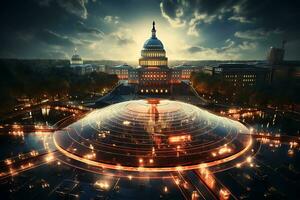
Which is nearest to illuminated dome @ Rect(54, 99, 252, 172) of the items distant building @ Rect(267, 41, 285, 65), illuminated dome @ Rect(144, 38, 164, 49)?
illuminated dome @ Rect(144, 38, 164, 49)

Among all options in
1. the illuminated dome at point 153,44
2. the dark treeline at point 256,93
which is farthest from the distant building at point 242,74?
the illuminated dome at point 153,44

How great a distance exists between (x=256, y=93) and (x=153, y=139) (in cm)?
5241

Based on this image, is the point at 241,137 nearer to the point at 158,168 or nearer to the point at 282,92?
the point at 158,168

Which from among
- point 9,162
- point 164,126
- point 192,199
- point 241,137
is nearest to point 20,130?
point 9,162

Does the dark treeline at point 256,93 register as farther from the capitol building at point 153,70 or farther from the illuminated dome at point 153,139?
the illuminated dome at point 153,139

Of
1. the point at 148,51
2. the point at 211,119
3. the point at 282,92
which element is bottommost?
the point at 211,119

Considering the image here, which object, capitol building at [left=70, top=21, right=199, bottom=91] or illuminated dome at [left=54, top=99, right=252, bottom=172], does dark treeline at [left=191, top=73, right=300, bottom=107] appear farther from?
illuminated dome at [left=54, top=99, right=252, bottom=172]

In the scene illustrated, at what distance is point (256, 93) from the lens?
71.3 m

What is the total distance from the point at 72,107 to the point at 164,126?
136 ft

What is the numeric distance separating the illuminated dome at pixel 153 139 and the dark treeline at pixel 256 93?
97.5 ft

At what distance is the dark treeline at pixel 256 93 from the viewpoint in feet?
220

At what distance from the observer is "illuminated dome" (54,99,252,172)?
3112 cm

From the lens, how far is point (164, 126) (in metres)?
38.2

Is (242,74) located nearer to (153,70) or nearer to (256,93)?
(153,70)
